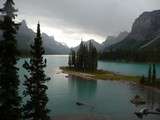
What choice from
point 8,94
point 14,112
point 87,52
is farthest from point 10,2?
point 87,52

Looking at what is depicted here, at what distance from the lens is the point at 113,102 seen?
7600 centimetres

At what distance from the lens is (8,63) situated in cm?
2594

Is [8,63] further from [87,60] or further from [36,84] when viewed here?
[87,60]

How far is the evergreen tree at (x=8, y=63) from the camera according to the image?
25.9 meters

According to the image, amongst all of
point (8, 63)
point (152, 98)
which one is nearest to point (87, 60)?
point (152, 98)

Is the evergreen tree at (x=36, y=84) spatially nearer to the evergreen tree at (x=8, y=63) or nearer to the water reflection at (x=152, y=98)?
the evergreen tree at (x=8, y=63)

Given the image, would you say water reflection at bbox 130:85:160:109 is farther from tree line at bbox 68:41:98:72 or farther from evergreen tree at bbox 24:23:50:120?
tree line at bbox 68:41:98:72

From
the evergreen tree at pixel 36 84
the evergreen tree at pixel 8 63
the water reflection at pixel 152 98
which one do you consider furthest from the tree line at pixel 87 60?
the evergreen tree at pixel 8 63

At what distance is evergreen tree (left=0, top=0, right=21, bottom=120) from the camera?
2586cm

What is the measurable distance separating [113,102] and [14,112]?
53026 mm

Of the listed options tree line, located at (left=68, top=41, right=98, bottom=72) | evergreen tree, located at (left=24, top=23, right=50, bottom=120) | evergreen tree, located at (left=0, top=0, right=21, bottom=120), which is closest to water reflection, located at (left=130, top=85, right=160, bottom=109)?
evergreen tree, located at (left=24, top=23, right=50, bottom=120)

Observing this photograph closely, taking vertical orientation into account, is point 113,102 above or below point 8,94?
below

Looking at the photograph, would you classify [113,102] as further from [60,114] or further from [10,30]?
[10,30]

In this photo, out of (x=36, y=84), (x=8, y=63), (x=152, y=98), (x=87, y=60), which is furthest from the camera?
(x=87, y=60)
